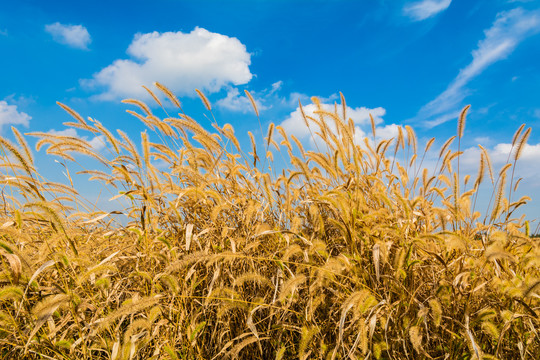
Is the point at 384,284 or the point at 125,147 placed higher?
the point at 125,147

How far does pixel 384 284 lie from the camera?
1821 millimetres

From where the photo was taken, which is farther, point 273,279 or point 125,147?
point 125,147

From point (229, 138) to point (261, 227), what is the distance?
1.02 m

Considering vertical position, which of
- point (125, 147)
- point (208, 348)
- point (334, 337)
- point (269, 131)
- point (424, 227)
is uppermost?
point (269, 131)

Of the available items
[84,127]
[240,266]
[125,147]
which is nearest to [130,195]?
[125,147]

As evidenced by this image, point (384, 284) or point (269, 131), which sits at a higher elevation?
point (269, 131)

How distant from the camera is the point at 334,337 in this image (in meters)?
1.89

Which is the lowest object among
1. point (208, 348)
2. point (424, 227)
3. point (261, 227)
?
point (208, 348)

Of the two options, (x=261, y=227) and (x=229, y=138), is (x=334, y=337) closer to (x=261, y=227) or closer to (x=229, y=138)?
(x=261, y=227)

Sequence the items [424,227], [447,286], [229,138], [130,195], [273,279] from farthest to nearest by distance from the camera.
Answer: [229,138], [424,227], [130,195], [273,279], [447,286]

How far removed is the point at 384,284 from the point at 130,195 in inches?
65.7

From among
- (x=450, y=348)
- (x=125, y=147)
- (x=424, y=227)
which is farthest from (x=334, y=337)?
A: (x=125, y=147)

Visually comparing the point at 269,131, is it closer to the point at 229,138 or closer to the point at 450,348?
the point at 229,138

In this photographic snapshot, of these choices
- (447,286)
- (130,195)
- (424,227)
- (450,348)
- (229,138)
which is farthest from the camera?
(229,138)
